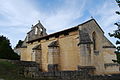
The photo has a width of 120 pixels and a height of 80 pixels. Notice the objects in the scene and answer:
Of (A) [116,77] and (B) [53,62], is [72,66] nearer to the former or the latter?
(B) [53,62]

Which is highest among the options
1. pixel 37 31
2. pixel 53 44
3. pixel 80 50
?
pixel 37 31

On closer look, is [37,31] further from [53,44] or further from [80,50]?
[80,50]

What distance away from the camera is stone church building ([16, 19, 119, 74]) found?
62.2 feet

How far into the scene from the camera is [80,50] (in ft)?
62.4

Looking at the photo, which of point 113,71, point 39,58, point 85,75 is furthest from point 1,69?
point 113,71

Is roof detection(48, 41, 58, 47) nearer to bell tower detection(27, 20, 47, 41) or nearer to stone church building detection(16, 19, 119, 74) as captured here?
stone church building detection(16, 19, 119, 74)

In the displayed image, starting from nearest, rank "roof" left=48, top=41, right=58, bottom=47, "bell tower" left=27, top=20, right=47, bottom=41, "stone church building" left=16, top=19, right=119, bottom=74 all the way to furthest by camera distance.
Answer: "stone church building" left=16, top=19, right=119, bottom=74, "roof" left=48, top=41, right=58, bottom=47, "bell tower" left=27, top=20, right=47, bottom=41

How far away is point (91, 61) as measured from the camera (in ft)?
62.1

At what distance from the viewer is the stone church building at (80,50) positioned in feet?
62.2

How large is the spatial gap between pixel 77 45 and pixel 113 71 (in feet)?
26.4

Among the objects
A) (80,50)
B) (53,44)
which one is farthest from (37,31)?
(80,50)

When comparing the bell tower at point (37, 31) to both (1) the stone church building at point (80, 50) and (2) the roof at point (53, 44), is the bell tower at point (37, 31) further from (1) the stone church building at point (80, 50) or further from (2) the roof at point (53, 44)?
(2) the roof at point (53, 44)

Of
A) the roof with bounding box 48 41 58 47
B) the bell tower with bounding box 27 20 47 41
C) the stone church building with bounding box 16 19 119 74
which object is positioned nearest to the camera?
the stone church building with bounding box 16 19 119 74

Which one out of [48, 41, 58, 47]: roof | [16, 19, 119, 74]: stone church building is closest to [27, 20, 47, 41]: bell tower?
[16, 19, 119, 74]: stone church building
